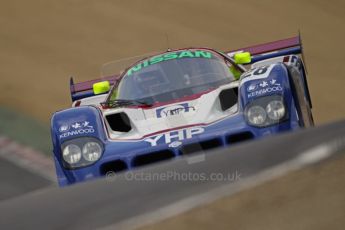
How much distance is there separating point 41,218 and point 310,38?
998 cm

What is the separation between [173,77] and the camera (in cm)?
883

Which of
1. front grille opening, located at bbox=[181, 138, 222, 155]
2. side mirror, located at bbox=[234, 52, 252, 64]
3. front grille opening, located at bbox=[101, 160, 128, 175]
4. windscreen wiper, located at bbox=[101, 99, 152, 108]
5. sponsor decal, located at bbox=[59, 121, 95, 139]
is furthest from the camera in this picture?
side mirror, located at bbox=[234, 52, 252, 64]

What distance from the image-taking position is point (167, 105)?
27.0 feet

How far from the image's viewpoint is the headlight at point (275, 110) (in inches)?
292

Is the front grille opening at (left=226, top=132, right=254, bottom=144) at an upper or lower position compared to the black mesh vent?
lower

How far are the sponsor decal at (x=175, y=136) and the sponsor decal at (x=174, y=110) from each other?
0.47 meters

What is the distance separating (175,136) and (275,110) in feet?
2.76

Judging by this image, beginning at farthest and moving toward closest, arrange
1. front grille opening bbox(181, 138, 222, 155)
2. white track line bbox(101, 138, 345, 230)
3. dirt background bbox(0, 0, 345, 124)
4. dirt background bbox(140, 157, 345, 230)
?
dirt background bbox(0, 0, 345, 124) < front grille opening bbox(181, 138, 222, 155) < white track line bbox(101, 138, 345, 230) < dirt background bbox(140, 157, 345, 230)

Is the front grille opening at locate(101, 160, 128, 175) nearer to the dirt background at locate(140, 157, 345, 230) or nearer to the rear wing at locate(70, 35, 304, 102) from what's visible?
the dirt background at locate(140, 157, 345, 230)

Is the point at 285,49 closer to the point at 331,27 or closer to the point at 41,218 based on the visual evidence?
the point at 331,27

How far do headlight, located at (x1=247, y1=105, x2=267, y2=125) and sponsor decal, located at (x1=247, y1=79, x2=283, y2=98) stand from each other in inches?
4.9

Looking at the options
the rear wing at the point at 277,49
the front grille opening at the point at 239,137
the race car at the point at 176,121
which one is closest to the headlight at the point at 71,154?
the race car at the point at 176,121

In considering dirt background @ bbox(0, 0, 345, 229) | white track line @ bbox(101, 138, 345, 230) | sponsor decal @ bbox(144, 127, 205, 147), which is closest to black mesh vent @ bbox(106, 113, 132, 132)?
sponsor decal @ bbox(144, 127, 205, 147)

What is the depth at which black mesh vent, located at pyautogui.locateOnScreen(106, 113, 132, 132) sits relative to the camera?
8.16m
